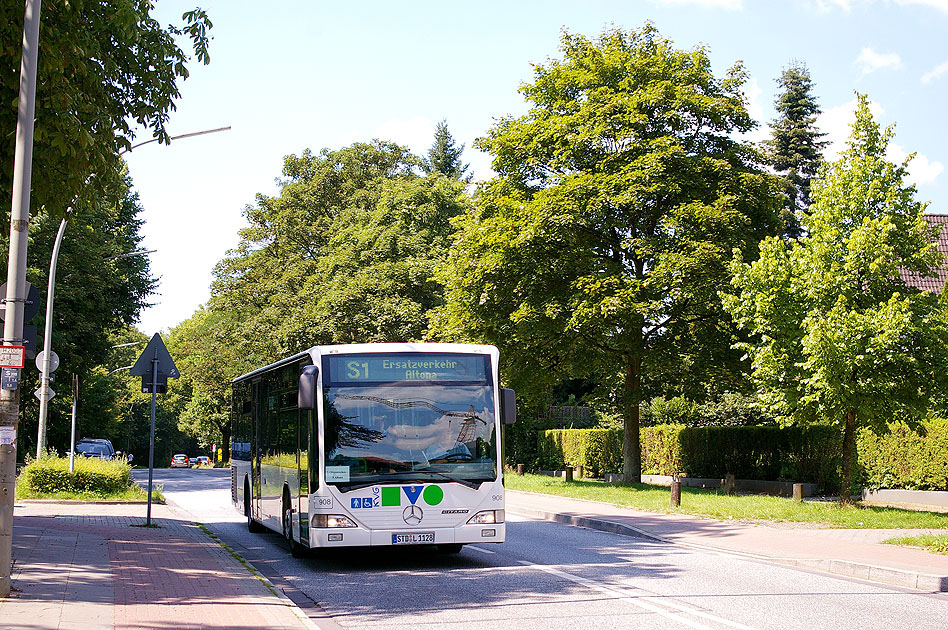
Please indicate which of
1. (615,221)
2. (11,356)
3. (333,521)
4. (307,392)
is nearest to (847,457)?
(615,221)

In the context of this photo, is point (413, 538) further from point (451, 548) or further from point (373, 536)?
point (451, 548)

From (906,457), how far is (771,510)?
578 cm

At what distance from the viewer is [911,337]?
62.2 ft

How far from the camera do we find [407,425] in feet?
41.2

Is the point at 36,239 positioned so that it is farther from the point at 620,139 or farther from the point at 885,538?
the point at 885,538

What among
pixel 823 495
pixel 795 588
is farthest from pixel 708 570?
pixel 823 495

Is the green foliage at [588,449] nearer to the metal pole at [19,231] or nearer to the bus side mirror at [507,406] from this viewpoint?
the bus side mirror at [507,406]

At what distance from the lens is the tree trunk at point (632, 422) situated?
2934 cm

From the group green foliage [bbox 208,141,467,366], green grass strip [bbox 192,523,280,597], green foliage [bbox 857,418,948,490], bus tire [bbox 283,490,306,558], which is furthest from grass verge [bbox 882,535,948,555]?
green foliage [bbox 208,141,467,366]

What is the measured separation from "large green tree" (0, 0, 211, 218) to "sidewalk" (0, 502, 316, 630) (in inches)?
189

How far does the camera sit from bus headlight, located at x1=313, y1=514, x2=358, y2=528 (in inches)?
479

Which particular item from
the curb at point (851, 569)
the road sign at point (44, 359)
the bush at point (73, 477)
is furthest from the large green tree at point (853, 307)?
the road sign at point (44, 359)

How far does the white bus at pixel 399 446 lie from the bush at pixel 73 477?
44.5 feet

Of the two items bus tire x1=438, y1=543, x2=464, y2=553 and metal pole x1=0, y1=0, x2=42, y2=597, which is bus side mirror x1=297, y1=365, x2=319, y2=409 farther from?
metal pole x1=0, y1=0, x2=42, y2=597
